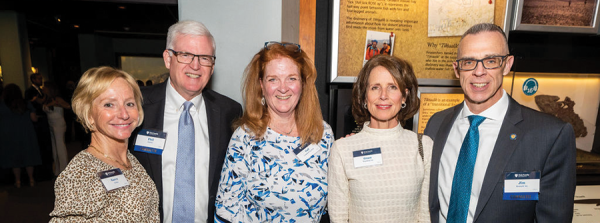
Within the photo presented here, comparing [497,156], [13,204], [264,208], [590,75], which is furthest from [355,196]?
[13,204]

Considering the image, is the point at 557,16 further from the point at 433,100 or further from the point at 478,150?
the point at 478,150

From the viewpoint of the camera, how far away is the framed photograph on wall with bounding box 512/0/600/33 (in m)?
2.43

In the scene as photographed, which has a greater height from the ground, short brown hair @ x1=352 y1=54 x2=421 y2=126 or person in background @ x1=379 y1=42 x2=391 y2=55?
person in background @ x1=379 y1=42 x2=391 y2=55

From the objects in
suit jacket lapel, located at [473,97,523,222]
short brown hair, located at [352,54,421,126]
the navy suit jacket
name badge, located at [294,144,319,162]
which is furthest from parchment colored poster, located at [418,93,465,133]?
the navy suit jacket

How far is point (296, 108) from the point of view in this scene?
77.3 inches

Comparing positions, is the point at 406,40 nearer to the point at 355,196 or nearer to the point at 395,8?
the point at 395,8

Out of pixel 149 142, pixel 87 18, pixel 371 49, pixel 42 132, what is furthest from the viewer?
pixel 87 18

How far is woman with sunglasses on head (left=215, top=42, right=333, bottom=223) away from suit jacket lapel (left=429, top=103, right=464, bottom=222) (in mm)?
632

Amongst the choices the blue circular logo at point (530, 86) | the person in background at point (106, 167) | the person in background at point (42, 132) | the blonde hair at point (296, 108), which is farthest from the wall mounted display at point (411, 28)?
the person in background at point (42, 132)

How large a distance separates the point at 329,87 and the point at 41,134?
6213 mm

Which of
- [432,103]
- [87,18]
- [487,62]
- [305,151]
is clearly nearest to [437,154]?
[487,62]

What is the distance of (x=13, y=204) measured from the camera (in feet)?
14.7

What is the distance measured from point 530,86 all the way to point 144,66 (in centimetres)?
1344

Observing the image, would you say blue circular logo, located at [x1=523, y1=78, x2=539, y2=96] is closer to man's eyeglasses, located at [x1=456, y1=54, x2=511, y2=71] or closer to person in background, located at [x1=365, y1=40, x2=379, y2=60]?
man's eyeglasses, located at [x1=456, y1=54, x2=511, y2=71]
